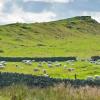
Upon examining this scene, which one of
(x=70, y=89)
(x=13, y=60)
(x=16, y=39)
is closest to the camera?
(x=70, y=89)

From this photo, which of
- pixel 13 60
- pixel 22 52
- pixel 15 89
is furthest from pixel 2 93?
pixel 22 52

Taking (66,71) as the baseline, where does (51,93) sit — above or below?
above

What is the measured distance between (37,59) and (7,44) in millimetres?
75155

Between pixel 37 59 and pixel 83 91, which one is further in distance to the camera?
pixel 37 59

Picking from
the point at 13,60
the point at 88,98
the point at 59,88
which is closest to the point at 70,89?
the point at 59,88

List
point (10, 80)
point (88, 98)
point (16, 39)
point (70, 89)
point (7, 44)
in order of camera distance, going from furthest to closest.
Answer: point (16, 39) < point (7, 44) < point (10, 80) < point (70, 89) < point (88, 98)

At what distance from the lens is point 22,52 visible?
133875 millimetres

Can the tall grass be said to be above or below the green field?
above

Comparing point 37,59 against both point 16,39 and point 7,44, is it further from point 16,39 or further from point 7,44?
point 16,39

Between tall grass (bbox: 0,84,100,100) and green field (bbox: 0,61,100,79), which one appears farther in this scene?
green field (bbox: 0,61,100,79)

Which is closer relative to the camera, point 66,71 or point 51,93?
point 51,93

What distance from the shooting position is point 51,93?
860 inches

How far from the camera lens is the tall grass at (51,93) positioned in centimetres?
2080

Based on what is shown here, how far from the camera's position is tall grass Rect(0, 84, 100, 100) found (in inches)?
819
